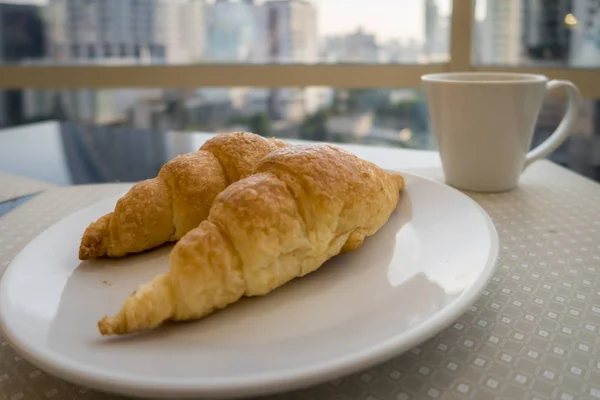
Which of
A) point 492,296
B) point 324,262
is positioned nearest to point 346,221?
point 324,262

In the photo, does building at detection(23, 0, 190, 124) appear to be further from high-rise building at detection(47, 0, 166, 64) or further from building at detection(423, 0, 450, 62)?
building at detection(423, 0, 450, 62)

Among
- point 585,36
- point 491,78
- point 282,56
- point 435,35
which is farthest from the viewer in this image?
point 282,56

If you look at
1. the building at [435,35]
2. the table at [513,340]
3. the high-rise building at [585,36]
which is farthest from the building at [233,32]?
the table at [513,340]

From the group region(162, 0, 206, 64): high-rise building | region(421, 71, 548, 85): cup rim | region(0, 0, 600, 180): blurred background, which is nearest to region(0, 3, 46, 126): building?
region(0, 0, 600, 180): blurred background

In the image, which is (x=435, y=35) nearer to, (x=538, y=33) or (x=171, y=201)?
(x=538, y=33)

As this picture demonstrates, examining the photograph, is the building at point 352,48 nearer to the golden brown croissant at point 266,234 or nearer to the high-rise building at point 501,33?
the high-rise building at point 501,33

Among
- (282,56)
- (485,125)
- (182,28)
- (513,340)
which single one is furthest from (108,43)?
(513,340)
